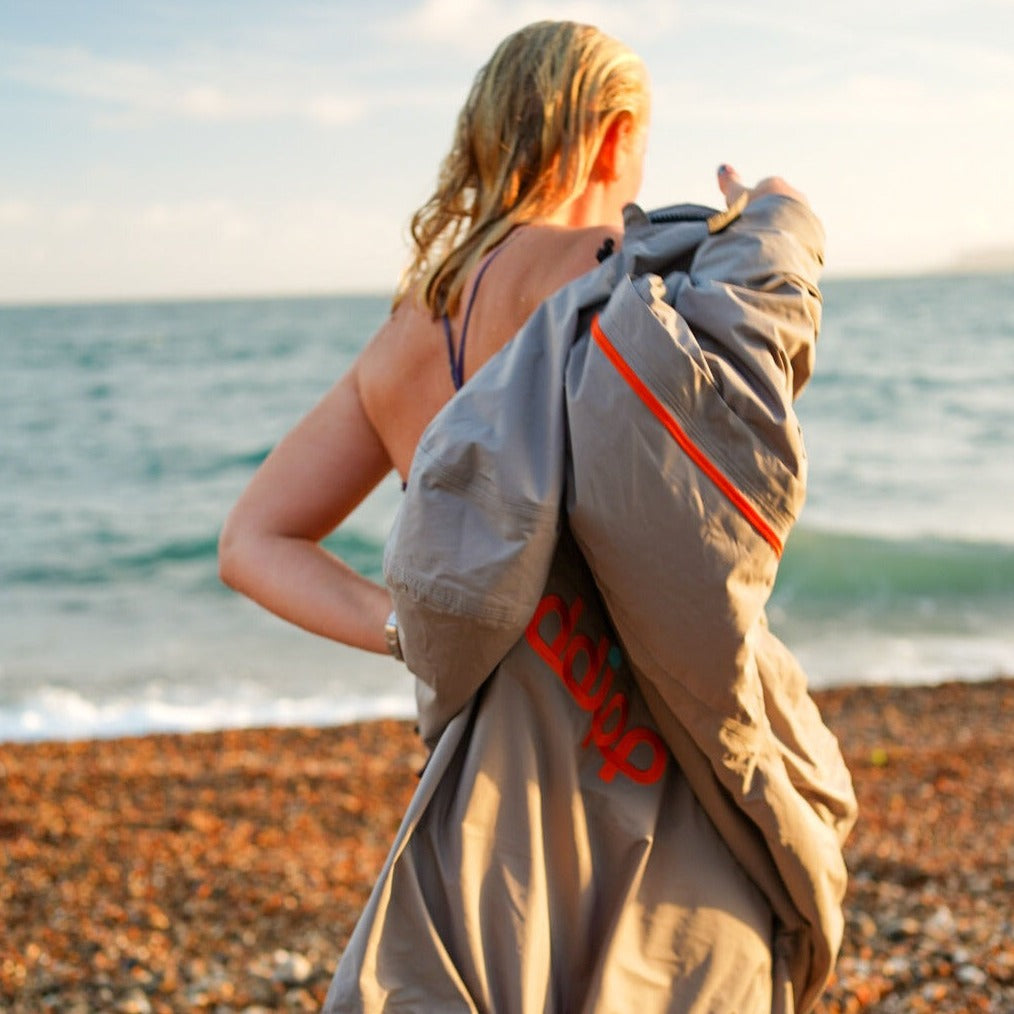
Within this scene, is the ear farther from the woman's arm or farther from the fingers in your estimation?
the woman's arm

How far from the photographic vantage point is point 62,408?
24.5 m

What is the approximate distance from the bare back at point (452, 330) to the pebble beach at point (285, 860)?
2286mm

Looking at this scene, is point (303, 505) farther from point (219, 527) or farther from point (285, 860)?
point (219, 527)

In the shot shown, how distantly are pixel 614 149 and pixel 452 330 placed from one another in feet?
1.15

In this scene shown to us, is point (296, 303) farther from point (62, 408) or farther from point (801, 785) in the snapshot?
point (801, 785)

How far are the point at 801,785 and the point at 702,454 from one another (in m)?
0.52

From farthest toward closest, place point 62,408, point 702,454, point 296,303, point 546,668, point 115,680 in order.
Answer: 1. point 296,303
2. point 62,408
3. point 115,680
4. point 546,668
5. point 702,454

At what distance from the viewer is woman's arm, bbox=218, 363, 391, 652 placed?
1929mm

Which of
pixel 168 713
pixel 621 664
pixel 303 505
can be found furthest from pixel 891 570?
pixel 621 664

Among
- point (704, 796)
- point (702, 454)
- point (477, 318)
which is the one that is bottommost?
point (704, 796)

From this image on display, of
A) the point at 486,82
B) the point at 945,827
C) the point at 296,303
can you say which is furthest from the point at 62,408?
the point at 296,303

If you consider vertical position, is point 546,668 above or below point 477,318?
below

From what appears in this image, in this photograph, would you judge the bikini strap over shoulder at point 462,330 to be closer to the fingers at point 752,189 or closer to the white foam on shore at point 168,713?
the fingers at point 752,189

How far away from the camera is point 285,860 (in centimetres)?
484
